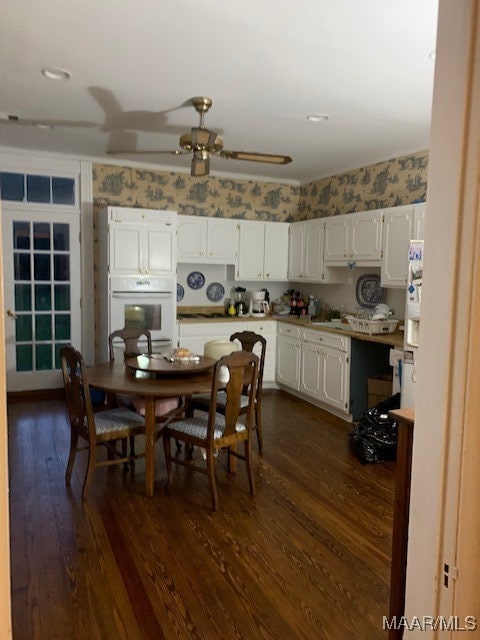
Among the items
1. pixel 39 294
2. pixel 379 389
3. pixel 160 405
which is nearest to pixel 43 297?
pixel 39 294

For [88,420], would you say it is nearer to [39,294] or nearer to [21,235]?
[39,294]

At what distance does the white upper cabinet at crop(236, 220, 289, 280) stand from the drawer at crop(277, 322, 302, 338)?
2.28ft

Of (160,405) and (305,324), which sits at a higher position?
(305,324)

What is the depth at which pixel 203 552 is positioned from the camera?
96.5 inches

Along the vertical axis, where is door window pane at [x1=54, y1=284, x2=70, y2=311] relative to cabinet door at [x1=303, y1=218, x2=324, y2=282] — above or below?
below

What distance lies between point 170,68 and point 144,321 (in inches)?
108

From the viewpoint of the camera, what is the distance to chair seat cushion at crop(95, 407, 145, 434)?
→ 119 inches

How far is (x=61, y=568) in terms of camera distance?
2.30 meters

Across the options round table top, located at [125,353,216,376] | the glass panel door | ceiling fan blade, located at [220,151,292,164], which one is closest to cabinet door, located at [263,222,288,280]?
the glass panel door

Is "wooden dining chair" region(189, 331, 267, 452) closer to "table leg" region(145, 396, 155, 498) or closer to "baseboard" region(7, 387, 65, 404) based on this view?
"table leg" region(145, 396, 155, 498)

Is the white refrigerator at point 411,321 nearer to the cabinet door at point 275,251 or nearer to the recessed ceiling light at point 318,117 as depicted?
the recessed ceiling light at point 318,117

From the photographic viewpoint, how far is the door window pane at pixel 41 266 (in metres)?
5.26

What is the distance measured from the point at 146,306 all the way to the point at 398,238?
2.63m

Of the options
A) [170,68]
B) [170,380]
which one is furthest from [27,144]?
[170,380]
